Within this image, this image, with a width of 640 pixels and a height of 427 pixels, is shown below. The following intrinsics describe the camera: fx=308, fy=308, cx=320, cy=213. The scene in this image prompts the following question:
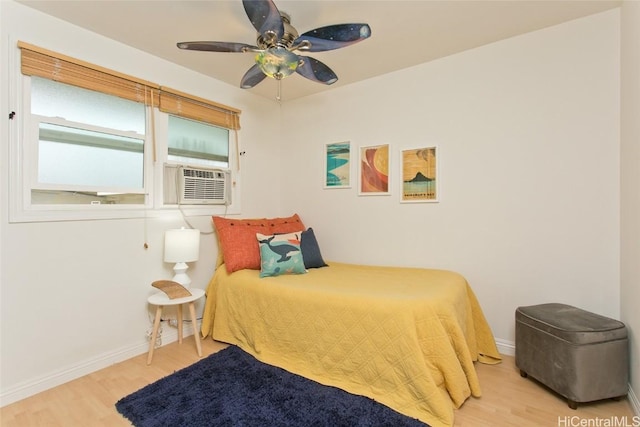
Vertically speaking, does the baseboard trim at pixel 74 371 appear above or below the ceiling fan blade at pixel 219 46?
below

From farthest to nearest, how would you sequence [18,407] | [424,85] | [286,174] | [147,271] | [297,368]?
[286,174], [424,85], [147,271], [297,368], [18,407]

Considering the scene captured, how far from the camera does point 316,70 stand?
216 cm

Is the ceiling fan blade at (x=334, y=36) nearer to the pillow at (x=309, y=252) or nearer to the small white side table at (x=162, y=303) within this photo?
the pillow at (x=309, y=252)

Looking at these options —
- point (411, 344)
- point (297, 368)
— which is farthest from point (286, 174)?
point (411, 344)

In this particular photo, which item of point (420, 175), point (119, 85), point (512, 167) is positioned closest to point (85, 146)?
point (119, 85)

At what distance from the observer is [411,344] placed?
170 cm

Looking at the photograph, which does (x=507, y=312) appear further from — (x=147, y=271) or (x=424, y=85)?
(x=147, y=271)

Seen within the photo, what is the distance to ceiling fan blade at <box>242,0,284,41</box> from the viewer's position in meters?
1.53

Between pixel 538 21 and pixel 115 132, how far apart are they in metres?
3.19

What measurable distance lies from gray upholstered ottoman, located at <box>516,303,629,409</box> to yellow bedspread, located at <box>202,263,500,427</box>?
0.46m

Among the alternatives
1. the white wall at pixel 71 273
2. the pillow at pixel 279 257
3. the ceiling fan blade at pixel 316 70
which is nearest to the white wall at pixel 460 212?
the white wall at pixel 71 273

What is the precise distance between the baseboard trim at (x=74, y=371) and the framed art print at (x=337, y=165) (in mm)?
2102

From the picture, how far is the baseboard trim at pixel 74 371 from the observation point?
1.87 m

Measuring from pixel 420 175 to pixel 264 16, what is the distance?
1817mm
